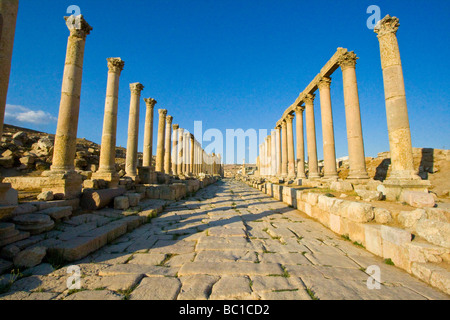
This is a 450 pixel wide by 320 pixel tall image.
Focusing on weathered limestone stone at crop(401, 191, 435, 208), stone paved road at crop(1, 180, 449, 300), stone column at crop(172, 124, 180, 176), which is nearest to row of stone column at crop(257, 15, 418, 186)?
weathered limestone stone at crop(401, 191, 435, 208)

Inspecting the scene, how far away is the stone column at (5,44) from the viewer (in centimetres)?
401

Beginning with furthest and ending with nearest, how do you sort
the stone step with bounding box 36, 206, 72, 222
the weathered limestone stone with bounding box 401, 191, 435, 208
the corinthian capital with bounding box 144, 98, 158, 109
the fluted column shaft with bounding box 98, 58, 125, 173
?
the corinthian capital with bounding box 144, 98, 158, 109 < the fluted column shaft with bounding box 98, 58, 125, 173 < the stone step with bounding box 36, 206, 72, 222 < the weathered limestone stone with bounding box 401, 191, 435, 208

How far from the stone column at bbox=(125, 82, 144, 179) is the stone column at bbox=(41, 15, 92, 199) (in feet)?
16.2

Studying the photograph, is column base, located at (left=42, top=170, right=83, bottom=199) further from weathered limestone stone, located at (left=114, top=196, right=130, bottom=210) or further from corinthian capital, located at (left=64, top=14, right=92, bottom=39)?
corinthian capital, located at (left=64, top=14, right=92, bottom=39)

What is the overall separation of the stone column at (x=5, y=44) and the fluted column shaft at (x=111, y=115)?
18.3 ft

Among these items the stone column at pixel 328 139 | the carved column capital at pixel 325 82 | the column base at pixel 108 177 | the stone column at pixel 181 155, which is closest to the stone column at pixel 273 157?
the stone column at pixel 181 155

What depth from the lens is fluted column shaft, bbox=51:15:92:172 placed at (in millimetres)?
6891

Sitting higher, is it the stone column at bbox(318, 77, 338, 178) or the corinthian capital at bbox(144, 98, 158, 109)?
the corinthian capital at bbox(144, 98, 158, 109)

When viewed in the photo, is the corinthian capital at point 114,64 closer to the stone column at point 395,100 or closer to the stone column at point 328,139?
the stone column at point 395,100

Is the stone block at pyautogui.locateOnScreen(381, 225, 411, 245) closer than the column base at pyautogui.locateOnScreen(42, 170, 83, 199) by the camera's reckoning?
Yes

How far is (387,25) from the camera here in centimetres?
732

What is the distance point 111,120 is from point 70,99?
2861 millimetres
